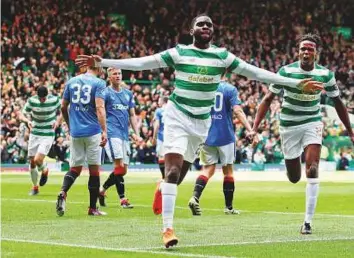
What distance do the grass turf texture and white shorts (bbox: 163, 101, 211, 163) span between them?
1114 mm

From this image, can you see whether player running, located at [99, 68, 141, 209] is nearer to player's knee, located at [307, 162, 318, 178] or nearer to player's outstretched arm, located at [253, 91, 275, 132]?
player's outstretched arm, located at [253, 91, 275, 132]

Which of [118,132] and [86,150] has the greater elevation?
[118,132]

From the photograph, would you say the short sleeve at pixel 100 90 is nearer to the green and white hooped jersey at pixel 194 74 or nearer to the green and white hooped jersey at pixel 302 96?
the green and white hooped jersey at pixel 302 96

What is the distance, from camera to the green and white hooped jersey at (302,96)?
13.0m

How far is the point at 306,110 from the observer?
A: 515 inches

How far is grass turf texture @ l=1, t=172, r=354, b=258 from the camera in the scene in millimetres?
10250

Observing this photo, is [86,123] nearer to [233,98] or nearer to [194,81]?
[233,98]

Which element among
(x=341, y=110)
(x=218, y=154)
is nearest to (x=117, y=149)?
(x=218, y=154)

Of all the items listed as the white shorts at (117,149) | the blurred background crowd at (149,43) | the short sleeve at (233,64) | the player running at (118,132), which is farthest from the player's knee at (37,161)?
the blurred background crowd at (149,43)

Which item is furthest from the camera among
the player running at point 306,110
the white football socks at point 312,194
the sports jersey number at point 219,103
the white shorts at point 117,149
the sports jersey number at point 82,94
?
the white shorts at point 117,149

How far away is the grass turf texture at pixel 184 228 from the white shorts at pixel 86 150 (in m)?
0.89

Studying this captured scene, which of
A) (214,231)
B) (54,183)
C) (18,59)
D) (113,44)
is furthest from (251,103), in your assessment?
(214,231)

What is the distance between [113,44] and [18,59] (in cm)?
601

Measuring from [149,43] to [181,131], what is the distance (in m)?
36.5
